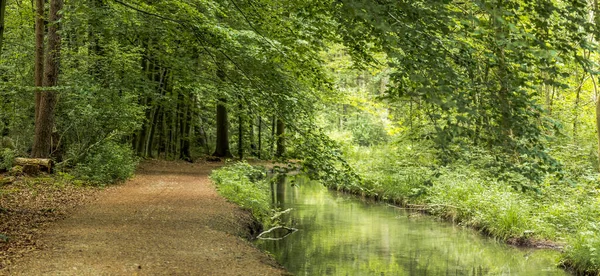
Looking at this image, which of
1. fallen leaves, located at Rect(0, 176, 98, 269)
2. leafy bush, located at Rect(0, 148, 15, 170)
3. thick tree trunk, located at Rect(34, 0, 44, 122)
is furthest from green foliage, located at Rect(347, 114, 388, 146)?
fallen leaves, located at Rect(0, 176, 98, 269)

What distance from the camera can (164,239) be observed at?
8.88 m

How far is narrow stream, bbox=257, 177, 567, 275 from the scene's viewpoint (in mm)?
10234

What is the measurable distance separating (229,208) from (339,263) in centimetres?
340

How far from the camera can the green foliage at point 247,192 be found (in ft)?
44.5

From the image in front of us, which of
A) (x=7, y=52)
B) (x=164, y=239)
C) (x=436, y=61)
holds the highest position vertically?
(x=7, y=52)

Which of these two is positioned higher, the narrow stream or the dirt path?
the dirt path

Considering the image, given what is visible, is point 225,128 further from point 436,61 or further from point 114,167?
point 436,61

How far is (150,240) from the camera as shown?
8.70 metres

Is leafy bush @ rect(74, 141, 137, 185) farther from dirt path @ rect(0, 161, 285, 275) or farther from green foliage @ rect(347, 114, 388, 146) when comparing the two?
green foliage @ rect(347, 114, 388, 146)

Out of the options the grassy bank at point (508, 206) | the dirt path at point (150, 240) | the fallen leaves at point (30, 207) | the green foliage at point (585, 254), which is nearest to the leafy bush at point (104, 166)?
the fallen leaves at point (30, 207)

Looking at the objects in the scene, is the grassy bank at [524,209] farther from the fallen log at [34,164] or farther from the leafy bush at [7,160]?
the leafy bush at [7,160]

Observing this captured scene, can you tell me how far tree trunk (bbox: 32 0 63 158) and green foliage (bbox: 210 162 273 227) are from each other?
472cm

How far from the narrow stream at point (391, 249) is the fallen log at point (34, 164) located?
6.35 m

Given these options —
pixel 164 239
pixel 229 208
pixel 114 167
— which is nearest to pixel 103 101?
pixel 114 167
